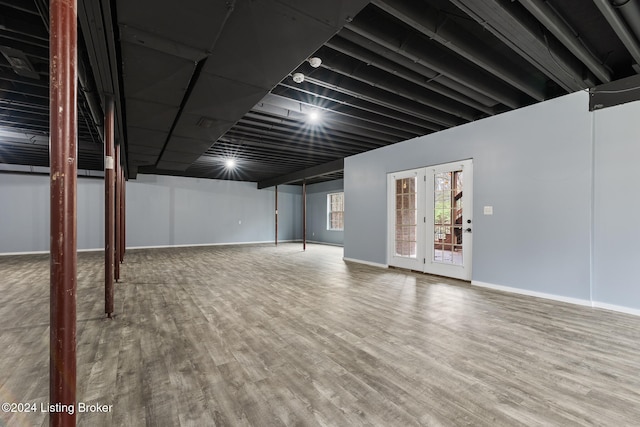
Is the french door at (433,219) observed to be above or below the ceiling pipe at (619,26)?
below

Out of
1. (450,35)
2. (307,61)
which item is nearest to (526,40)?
(450,35)

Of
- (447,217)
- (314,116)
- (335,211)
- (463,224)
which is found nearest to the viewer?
(314,116)

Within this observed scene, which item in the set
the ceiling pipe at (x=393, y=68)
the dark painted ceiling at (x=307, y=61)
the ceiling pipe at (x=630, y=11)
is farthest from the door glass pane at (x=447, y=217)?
the ceiling pipe at (x=630, y=11)

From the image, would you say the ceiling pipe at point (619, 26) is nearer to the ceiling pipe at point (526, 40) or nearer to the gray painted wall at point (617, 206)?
the ceiling pipe at point (526, 40)

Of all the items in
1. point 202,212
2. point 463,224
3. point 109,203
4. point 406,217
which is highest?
point 109,203

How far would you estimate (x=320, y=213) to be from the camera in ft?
42.0

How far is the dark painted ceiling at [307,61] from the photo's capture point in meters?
2.06

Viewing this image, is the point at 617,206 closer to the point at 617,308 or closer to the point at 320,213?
the point at 617,308

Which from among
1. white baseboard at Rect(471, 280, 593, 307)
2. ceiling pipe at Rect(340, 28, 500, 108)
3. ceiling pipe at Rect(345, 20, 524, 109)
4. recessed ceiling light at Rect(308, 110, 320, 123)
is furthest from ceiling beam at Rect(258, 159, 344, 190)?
white baseboard at Rect(471, 280, 593, 307)

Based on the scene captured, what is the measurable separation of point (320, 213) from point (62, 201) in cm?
1171

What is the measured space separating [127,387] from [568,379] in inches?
118

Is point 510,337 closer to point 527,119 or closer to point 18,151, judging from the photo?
point 527,119

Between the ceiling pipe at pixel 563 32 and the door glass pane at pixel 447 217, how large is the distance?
2153 millimetres

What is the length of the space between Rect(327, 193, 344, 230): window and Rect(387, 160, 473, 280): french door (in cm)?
558
